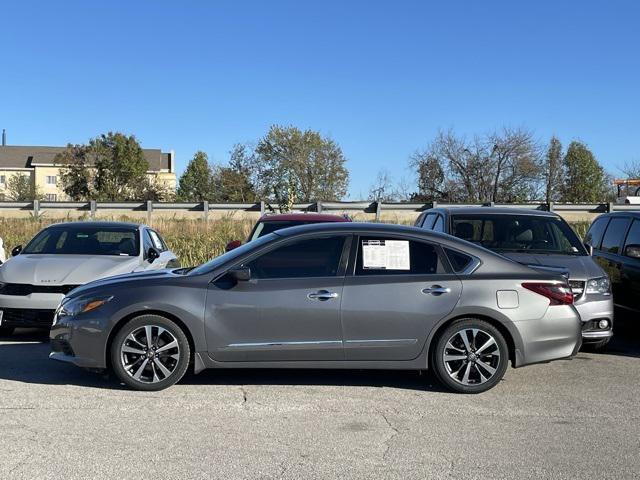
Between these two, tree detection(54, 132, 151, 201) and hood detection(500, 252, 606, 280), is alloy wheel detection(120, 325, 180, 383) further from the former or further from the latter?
tree detection(54, 132, 151, 201)

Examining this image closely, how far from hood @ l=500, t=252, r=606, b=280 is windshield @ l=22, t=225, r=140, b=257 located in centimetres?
551

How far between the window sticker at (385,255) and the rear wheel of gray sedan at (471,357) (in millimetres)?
731

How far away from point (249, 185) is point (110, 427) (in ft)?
159

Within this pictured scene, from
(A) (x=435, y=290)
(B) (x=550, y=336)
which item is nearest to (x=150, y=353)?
(A) (x=435, y=290)

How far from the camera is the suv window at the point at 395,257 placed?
6367 millimetres

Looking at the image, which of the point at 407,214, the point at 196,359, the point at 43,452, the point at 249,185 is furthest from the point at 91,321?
the point at 249,185

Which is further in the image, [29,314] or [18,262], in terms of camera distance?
[18,262]

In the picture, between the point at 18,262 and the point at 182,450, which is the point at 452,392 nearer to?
the point at 182,450

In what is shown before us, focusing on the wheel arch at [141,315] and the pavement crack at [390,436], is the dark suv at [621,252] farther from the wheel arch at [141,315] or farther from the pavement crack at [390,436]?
the wheel arch at [141,315]

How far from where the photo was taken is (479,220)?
9.47 metres

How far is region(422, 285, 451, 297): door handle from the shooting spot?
20.5ft

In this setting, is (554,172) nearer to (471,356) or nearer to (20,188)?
(471,356)

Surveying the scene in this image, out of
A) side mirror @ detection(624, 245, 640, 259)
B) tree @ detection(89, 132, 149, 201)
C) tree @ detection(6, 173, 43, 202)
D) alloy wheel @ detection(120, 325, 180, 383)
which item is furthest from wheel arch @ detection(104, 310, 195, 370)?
tree @ detection(6, 173, 43, 202)

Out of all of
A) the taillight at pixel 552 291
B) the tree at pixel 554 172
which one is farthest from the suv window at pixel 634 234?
the tree at pixel 554 172
